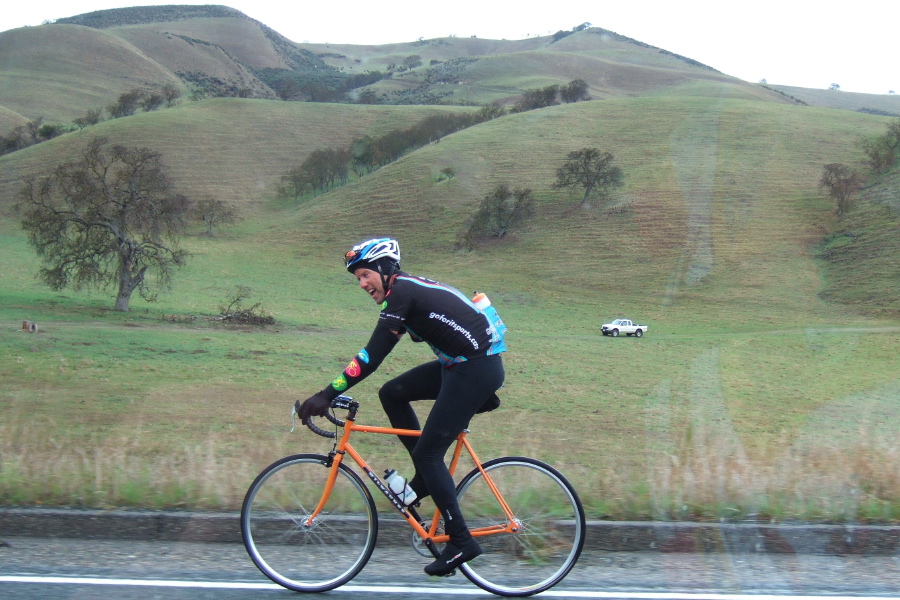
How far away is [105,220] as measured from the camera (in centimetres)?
3422

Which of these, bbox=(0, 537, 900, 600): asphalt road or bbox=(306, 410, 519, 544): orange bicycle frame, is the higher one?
bbox=(306, 410, 519, 544): orange bicycle frame

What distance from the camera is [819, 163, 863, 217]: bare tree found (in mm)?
61938

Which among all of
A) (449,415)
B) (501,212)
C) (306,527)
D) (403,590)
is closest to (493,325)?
(449,415)

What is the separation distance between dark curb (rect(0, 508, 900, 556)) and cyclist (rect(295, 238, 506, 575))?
81 centimetres

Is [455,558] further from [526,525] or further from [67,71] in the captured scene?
→ [67,71]

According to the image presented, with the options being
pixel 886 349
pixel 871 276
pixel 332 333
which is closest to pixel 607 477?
pixel 332 333

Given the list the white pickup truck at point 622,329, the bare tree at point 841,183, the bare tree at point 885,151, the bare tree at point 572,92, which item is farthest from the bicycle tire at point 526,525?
the bare tree at point 572,92

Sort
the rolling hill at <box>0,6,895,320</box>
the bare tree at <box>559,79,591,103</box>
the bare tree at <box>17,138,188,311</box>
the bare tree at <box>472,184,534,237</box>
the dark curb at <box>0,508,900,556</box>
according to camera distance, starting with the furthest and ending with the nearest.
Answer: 1. the bare tree at <box>559,79,591,103</box>
2. the bare tree at <box>472,184,534,237</box>
3. the rolling hill at <box>0,6,895,320</box>
4. the bare tree at <box>17,138,188,311</box>
5. the dark curb at <box>0,508,900,556</box>

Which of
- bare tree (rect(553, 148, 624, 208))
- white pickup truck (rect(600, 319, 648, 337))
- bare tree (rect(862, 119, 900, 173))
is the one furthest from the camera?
bare tree (rect(553, 148, 624, 208))

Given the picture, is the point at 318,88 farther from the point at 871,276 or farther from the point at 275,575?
the point at 275,575

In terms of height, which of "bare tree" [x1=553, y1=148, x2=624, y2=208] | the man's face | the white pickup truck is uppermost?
"bare tree" [x1=553, y1=148, x2=624, y2=208]

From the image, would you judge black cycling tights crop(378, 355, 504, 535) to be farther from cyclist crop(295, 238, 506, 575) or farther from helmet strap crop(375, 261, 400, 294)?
helmet strap crop(375, 261, 400, 294)

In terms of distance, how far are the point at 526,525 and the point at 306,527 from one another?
1.29m

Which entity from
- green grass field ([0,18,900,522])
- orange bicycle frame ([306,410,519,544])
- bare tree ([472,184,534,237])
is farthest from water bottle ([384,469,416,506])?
bare tree ([472,184,534,237])
